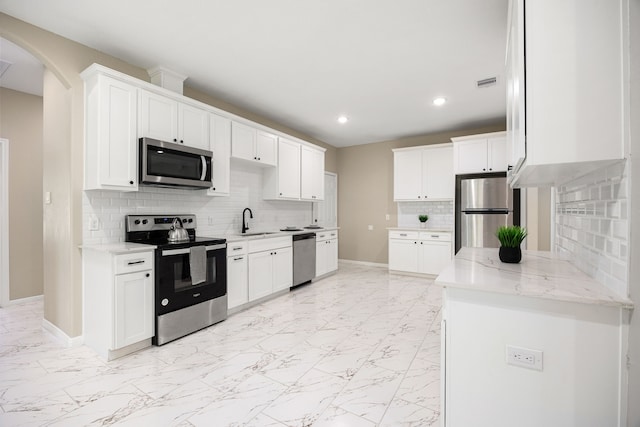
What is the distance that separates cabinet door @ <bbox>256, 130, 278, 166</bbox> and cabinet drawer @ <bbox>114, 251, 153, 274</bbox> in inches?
83.0

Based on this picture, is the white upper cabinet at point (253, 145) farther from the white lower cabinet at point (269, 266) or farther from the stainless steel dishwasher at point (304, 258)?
the stainless steel dishwasher at point (304, 258)

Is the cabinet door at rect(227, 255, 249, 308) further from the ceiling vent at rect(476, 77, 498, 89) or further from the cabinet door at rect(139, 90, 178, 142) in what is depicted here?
the ceiling vent at rect(476, 77, 498, 89)

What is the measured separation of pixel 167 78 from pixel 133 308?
2.35 m

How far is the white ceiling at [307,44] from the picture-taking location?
2.30 m

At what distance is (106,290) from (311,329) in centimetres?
186

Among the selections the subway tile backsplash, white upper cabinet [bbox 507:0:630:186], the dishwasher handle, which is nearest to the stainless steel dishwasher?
the dishwasher handle

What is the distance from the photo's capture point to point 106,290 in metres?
2.47

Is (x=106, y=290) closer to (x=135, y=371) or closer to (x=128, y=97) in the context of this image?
(x=135, y=371)

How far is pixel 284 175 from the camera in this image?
4.83 m

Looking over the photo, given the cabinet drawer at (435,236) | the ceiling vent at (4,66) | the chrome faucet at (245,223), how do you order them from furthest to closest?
the cabinet drawer at (435,236) < the chrome faucet at (245,223) < the ceiling vent at (4,66)

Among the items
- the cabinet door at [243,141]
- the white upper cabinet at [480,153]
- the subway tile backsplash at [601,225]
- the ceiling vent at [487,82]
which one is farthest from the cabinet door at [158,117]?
the white upper cabinet at [480,153]

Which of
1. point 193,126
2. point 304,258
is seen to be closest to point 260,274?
point 304,258

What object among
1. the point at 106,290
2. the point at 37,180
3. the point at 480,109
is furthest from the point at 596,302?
the point at 37,180

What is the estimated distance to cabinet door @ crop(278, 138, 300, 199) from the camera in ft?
15.6
